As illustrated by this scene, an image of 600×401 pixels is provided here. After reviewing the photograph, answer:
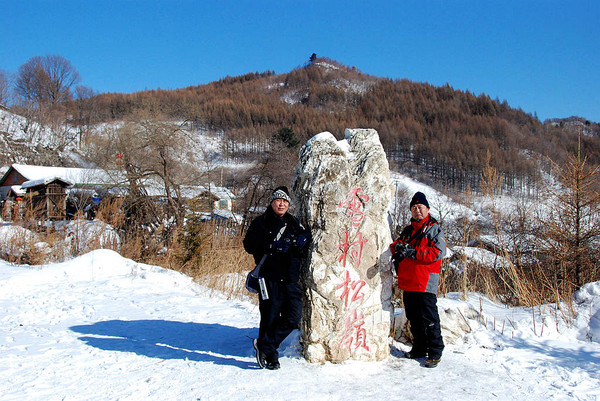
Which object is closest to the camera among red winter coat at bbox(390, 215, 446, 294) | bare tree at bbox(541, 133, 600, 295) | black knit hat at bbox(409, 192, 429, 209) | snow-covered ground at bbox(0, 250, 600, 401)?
snow-covered ground at bbox(0, 250, 600, 401)

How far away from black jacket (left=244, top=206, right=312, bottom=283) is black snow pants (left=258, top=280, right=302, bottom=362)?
0.09 meters

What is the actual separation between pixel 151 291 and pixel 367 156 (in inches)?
188

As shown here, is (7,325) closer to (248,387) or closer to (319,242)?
(248,387)

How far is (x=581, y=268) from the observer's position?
6.65 m

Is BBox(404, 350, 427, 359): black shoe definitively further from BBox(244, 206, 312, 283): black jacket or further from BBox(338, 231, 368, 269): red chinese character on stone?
BBox(244, 206, 312, 283): black jacket

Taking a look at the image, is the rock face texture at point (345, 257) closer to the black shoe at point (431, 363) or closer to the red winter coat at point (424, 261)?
the red winter coat at point (424, 261)

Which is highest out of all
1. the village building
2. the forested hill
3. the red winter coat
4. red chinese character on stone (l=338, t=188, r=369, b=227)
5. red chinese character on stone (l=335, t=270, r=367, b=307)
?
the forested hill

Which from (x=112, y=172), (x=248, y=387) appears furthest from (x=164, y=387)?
(x=112, y=172)

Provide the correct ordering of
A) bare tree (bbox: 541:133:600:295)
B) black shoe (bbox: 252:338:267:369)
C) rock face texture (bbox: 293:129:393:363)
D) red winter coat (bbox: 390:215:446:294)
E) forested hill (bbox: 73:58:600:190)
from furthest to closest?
forested hill (bbox: 73:58:600:190) < bare tree (bbox: 541:133:600:295) < rock face texture (bbox: 293:129:393:363) < red winter coat (bbox: 390:215:446:294) < black shoe (bbox: 252:338:267:369)

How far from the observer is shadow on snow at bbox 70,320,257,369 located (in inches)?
152

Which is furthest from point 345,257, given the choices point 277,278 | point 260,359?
point 260,359

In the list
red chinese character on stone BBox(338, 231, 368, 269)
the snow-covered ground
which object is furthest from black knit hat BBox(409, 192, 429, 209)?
the snow-covered ground

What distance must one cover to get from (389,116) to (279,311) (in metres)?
103

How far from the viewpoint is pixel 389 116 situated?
3981 inches
